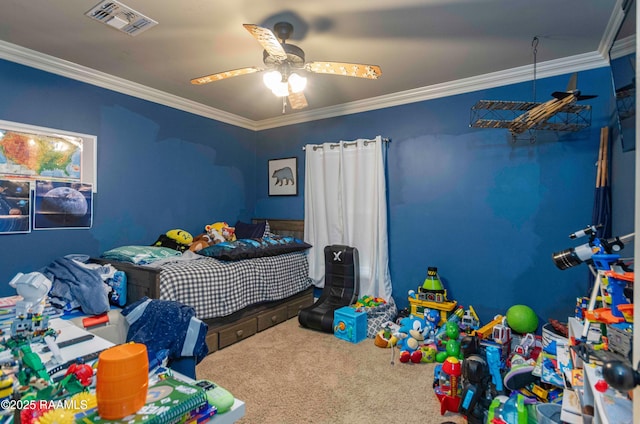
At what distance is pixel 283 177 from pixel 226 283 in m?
1.91

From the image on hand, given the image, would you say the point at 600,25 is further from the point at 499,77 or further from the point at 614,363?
the point at 614,363

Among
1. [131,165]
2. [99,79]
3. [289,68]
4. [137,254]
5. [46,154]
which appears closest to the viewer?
[289,68]

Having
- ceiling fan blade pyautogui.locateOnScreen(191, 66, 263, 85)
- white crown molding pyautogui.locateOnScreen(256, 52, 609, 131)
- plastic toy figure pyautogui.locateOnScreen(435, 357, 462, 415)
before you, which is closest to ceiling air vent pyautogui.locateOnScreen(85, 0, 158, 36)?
Answer: ceiling fan blade pyautogui.locateOnScreen(191, 66, 263, 85)

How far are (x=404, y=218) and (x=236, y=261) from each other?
Answer: 183 cm

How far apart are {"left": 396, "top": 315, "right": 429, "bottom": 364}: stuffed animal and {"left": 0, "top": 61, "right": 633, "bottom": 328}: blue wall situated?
0.52 meters

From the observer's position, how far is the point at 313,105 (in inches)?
156

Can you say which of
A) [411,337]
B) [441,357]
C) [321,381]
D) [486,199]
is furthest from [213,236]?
[486,199]

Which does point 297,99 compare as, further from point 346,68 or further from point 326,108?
point 326,108

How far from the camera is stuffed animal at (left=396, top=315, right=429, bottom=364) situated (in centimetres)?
268

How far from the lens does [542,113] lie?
6.98 feet

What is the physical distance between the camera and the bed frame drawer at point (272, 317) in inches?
132

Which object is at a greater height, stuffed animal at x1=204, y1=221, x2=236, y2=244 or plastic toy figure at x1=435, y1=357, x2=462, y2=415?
stuffed animal at x1=204, y1=221, x2=236, y2=244

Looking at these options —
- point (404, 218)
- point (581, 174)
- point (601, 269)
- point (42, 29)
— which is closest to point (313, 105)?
point (404, 218)

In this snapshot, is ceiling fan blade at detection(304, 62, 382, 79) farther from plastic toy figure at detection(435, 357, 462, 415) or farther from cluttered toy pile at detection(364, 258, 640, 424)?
plastic toy figure at detection(435, 357, 462, 415)
